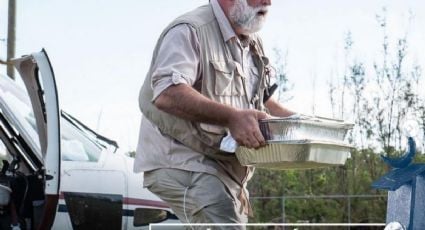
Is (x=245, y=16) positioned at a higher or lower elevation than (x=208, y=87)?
higher

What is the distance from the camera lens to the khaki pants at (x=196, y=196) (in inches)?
140

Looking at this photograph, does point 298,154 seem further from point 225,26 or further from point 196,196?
point 225,26

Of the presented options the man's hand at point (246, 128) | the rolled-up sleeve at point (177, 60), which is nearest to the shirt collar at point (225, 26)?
the rolled-up sleeve at point (177, 60)

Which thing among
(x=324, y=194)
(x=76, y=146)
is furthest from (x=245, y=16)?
(x=324, y=194)

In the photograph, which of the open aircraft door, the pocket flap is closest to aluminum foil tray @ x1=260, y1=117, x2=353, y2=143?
the pocket flap

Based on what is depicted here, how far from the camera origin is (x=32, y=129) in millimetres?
6582

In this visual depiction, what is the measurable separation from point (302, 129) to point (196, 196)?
0.59m

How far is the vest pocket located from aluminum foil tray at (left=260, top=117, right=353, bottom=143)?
1.43ft

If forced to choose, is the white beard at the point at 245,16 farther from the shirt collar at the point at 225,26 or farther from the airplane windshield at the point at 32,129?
the airplane windshield at the point at 32,129

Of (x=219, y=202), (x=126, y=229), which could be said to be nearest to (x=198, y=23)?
(x=219, y=202)

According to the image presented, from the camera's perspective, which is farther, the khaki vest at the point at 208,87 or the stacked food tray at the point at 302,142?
the khaki vest at the point at 208,87

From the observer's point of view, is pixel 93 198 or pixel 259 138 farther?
pixel 93 198

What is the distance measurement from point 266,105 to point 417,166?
2.03 m

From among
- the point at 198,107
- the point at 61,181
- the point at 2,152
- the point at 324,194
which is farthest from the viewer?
the point at 324,194
